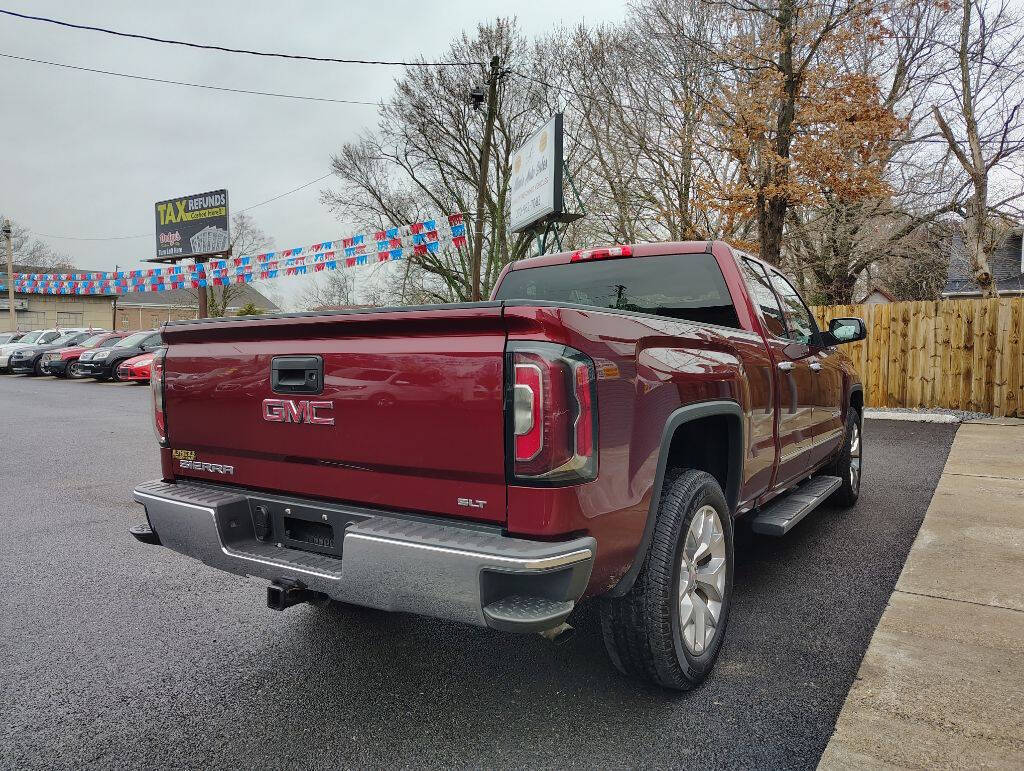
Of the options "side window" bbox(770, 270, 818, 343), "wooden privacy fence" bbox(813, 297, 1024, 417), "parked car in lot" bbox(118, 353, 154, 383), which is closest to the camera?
"side window" bbox(770, 270, 818, 343)

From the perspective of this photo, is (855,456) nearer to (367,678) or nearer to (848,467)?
(848,467)

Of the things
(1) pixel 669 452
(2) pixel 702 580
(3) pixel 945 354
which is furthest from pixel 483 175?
(2) pixel 702 580

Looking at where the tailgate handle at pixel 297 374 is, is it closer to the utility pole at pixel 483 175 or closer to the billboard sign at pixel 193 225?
the utility pole at pixel 483 175

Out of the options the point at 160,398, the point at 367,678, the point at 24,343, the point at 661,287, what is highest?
the point at 661,287

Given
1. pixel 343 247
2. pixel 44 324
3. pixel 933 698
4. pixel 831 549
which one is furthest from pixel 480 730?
pixel 44 324

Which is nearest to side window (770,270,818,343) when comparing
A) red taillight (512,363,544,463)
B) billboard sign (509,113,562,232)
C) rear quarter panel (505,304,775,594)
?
rear quarter panel (505,304,775,594)

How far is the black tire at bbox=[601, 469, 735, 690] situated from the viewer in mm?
2438

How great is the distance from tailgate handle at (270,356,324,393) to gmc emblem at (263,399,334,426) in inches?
1.8

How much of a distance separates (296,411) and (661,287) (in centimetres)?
221

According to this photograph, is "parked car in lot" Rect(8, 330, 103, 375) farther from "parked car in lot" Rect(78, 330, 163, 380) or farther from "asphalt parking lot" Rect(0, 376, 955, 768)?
"asphalt parking lot" Rect(0, 376, 955, 768)

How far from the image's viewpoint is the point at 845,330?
4941mm

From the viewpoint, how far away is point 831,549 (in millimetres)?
4578

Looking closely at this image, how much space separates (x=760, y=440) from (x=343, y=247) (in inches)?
736

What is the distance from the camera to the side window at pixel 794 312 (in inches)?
175
